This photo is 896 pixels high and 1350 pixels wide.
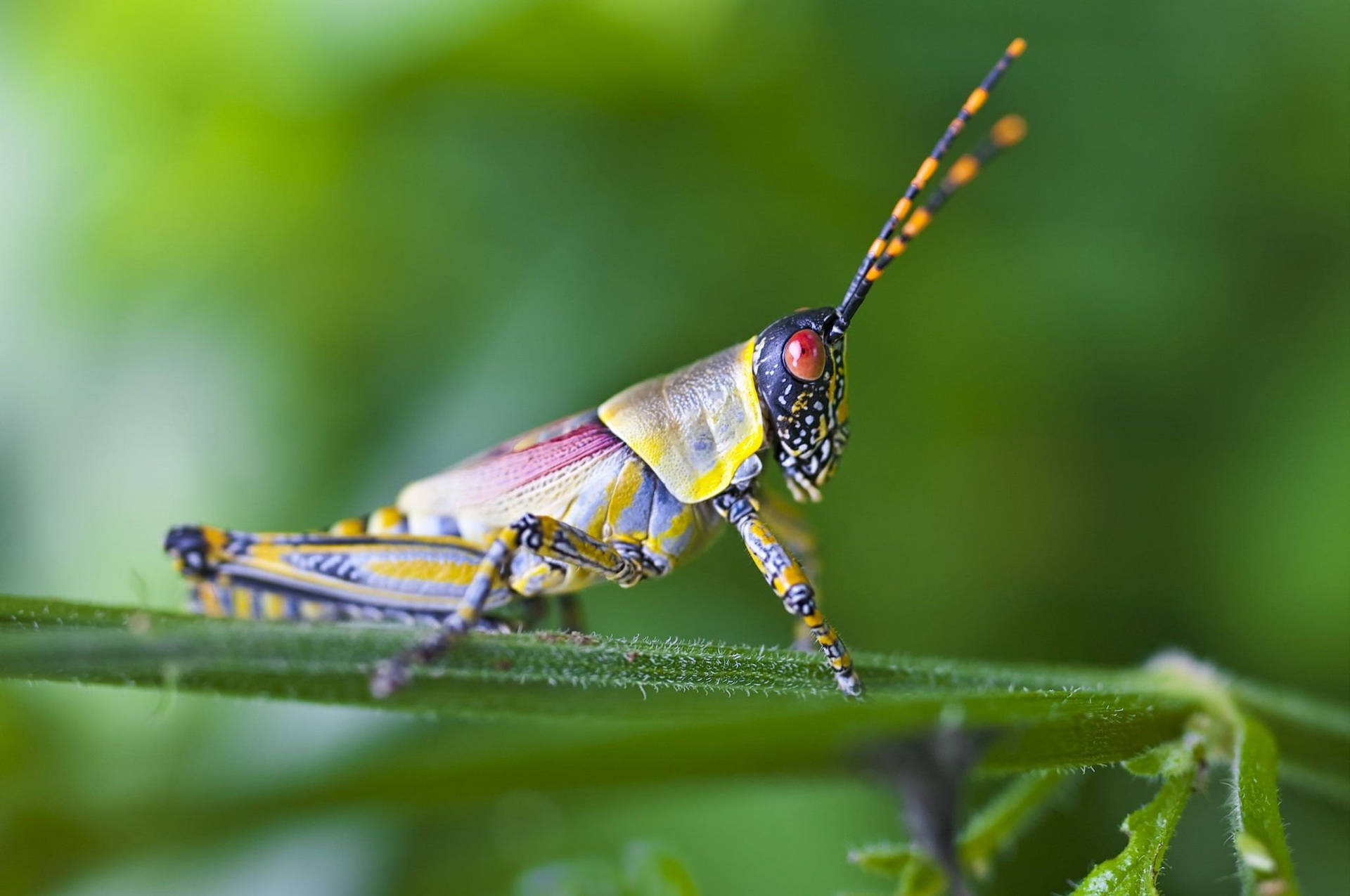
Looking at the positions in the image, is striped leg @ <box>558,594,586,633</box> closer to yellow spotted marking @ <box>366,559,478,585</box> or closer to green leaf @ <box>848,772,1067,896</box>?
yellow spotted marking @ <box>366,559,478,585</box>

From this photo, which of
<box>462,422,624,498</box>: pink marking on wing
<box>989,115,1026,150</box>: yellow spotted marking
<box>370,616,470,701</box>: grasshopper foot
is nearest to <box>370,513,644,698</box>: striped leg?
<box>370,616,470,701</box>: grasshopper foot

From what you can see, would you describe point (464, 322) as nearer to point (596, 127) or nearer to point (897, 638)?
point (596, 127)

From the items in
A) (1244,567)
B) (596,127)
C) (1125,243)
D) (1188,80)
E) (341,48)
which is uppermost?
(341,48)

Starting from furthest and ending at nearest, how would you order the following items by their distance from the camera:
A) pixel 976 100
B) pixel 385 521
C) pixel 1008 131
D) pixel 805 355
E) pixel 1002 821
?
pixel 385 521
pixel 805 355
pixel 976 100
pixel 1008 131
pixel 1002 821

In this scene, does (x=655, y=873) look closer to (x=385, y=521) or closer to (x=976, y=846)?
(x=976, y=846)

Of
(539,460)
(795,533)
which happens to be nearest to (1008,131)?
(795,533)

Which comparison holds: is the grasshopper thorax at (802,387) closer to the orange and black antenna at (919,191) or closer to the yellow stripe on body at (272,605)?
the orange and black antenna at (919,191)

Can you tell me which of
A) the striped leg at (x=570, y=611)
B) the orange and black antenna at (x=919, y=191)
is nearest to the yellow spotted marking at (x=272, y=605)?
the striped leg at (x=570, y=611)

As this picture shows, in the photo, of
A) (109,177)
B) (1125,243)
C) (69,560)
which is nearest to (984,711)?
(1125,243)
